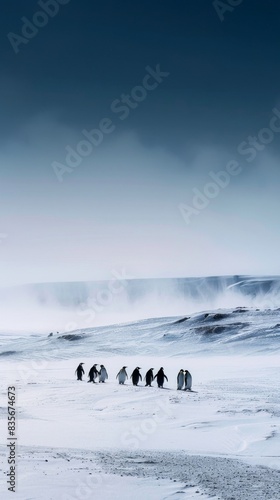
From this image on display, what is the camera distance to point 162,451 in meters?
13.2

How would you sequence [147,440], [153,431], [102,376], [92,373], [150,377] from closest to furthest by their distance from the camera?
[147,440] < [153,431] < [150,377] < [102,376] < [92,373]

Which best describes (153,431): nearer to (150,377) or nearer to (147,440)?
(147,440)

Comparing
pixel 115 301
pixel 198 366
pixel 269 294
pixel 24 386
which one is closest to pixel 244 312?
pixel 198 366

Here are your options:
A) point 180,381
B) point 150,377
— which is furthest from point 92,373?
point 180,381

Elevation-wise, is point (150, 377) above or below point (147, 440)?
above

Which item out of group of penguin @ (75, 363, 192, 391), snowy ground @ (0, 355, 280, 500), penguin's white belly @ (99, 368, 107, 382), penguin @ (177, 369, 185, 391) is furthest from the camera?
penguin's white belly @ (99, 368, 107, 382)

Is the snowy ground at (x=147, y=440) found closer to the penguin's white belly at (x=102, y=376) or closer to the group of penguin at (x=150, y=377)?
the group of penguin at (x=150, y=377)

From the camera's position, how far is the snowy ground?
985cm

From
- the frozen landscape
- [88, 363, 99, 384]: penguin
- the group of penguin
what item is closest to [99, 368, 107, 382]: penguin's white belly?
the group of penguin

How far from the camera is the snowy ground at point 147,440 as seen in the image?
9.85 meters

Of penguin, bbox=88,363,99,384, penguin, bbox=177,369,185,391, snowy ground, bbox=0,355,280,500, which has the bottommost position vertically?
snowy ground, bbox=0,355,280,500

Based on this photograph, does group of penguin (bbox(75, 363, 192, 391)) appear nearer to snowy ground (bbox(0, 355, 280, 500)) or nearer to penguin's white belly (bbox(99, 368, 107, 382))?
penguin's white belly (bbox(99, 368, 107, 382))

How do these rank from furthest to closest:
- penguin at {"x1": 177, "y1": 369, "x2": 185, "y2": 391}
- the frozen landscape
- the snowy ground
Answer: penguin at {"x1": 177, "y1": 369, "x2": 185, "y2": 391} → the frozen landscape → the snowy ground

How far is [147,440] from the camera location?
47.8ft
